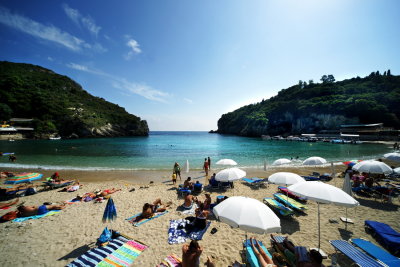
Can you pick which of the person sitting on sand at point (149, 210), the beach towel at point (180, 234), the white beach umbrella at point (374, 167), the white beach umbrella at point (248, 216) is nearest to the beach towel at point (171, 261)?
the beach towel at point (180, 234)

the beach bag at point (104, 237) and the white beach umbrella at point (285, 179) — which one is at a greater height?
the white beach umbrella at point (285, 179)

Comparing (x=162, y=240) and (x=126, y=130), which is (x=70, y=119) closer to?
(x=126, y=130)

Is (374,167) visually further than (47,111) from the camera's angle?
No

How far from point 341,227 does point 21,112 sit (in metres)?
112

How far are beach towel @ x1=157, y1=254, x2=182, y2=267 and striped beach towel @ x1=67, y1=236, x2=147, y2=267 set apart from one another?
3.22ft

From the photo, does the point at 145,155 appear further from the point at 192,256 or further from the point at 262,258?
the point at 262,258

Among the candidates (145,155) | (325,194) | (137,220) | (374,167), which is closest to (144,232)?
(137,220)

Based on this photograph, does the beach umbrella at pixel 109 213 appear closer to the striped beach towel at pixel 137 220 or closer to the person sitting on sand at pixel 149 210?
the striped beach towel at pixel 137 220

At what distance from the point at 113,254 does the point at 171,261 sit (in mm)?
1785

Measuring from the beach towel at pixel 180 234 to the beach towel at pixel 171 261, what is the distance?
0.91 meters

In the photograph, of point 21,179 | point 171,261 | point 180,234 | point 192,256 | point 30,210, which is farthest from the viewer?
point 21,179

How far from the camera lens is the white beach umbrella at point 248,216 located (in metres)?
3.60

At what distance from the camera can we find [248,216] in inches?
150

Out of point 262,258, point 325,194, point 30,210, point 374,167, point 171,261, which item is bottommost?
point 171,261
